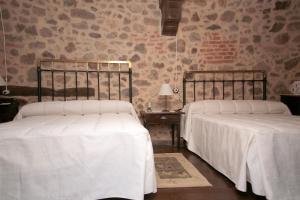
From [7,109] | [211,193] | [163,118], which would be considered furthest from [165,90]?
[7,109]

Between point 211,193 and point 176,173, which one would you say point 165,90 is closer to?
point 176,173

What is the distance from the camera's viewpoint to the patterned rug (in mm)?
2361

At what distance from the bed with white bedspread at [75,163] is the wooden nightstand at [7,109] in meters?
1.43

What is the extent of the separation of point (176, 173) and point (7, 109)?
2.29 m

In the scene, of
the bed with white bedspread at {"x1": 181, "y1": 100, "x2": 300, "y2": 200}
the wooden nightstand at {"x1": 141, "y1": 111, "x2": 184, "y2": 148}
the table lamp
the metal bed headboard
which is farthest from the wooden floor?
the metal bed headboard

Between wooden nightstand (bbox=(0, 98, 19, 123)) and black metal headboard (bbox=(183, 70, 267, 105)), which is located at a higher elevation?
black metal headboard (bbox=(183, 70, 267, 105))

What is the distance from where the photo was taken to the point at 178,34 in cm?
420

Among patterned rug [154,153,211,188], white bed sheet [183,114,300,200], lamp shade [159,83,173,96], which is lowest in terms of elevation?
patterned rug [154,153,211,188]

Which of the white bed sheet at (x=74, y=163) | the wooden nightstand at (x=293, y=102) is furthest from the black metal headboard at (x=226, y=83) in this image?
the white bed sheet at (x=74, y=163)

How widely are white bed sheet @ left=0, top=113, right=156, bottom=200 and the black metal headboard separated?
2.43m

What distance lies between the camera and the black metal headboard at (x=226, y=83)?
13.9 ft

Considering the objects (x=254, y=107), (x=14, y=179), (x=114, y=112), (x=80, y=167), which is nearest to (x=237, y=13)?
(x=254, y=107)

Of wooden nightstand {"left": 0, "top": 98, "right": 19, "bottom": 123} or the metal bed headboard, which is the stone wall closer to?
the metal bed headboard

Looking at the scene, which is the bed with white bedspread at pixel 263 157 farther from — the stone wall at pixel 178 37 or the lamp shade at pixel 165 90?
the stone wall at pixel 178 37
